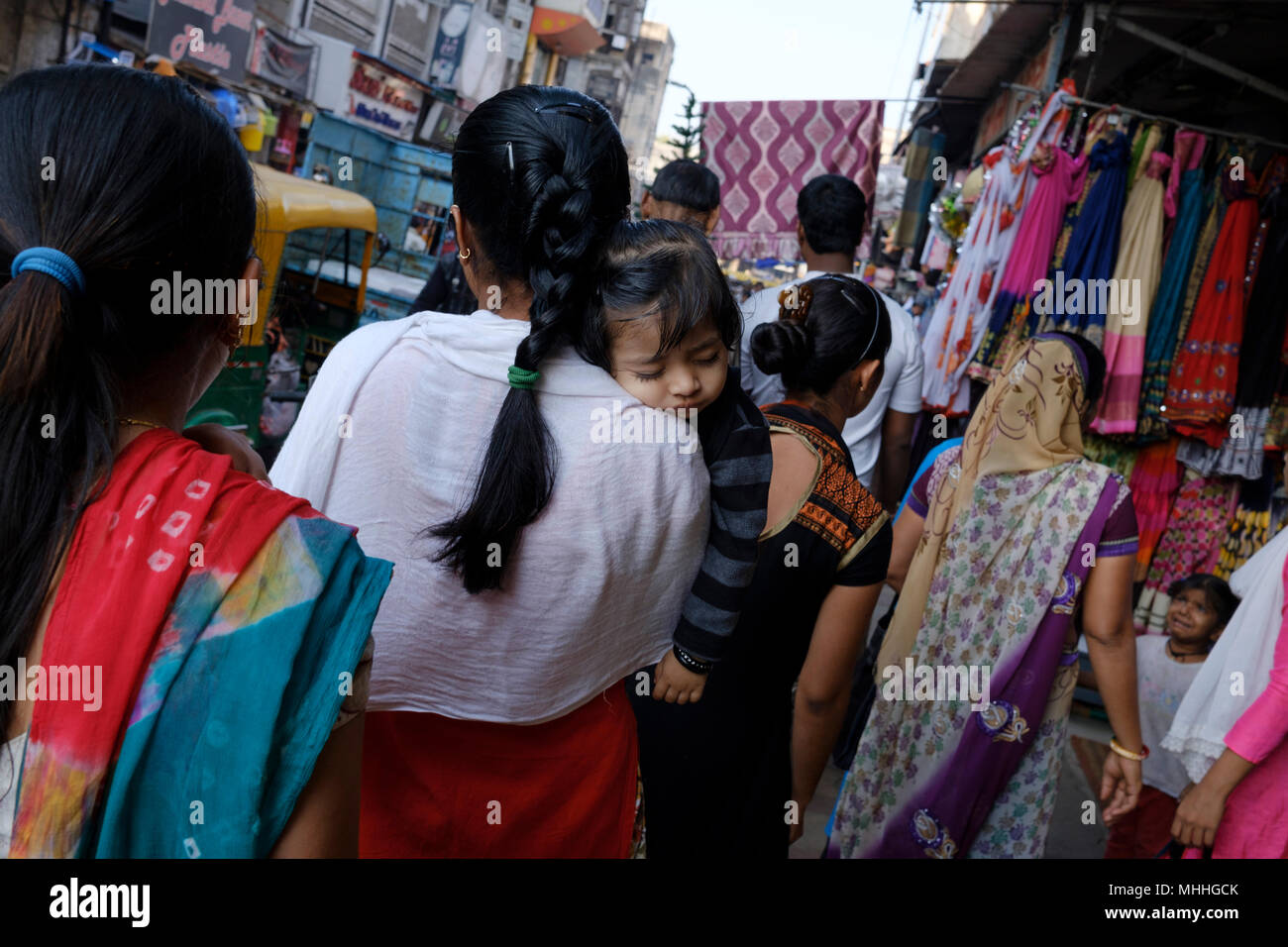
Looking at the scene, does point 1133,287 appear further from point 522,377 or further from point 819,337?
point 522,377

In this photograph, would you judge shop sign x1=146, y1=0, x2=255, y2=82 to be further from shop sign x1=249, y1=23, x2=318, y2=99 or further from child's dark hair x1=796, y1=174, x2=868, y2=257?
child's dark hair x1=796, y1=174, x2=868, y2=257

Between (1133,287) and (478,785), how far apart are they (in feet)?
13.4

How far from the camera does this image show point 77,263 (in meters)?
0.82

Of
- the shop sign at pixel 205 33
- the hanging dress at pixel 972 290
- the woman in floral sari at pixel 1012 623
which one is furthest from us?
the shop sign at pixel 205 33

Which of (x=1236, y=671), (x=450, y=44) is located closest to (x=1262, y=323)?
(x=1236, y=671)

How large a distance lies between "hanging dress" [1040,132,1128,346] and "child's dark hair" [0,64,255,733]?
167 inches

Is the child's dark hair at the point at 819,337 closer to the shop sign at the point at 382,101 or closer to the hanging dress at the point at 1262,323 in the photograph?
the hanging dress at the point at 1262,323

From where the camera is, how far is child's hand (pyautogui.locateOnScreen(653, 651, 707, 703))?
150 cm

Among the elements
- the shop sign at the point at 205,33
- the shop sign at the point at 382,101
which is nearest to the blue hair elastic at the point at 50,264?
the shop sign at the point at 205,33

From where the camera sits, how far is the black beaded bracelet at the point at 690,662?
4.89 ft

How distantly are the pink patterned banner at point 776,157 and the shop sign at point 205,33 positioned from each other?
7.74m

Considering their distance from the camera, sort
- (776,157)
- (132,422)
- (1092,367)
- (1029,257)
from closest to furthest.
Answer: (132,422), (1092,367), (1029,257), (776,157)

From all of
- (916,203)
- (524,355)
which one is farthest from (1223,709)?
(916,203)
